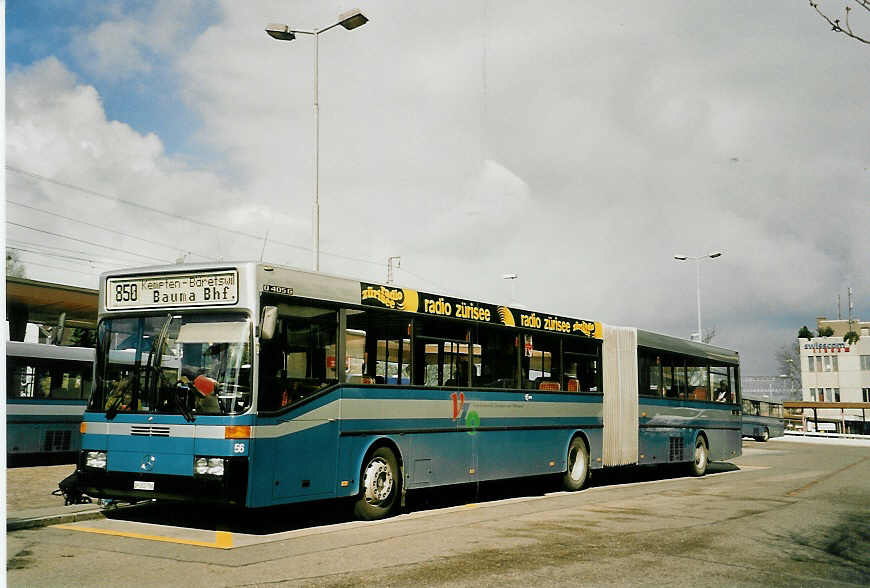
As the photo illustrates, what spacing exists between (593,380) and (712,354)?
6834 mm

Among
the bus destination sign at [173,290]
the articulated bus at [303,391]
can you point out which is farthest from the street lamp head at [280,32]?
the bus destination sign at [173,290]

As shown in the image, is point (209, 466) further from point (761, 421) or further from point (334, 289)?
point (761, 421)

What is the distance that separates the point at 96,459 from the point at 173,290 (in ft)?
7.60

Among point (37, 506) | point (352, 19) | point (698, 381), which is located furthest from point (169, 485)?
point (698, 381)

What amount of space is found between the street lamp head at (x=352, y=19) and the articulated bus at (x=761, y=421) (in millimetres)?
36014

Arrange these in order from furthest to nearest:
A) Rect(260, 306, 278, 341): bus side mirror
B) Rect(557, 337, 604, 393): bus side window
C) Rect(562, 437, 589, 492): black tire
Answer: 1. Rect(557, 337, 604, 393): bus side window
2. Rect(562, 437, 589, 492): black tire
3. Rect(260, 306, 278, 341): bus side mirror

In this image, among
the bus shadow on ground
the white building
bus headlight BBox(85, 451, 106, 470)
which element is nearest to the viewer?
bus headlight BBox(85, 451, 106, 470)

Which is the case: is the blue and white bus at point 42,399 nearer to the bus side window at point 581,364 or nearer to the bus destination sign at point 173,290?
the bus destination sign at point 173,290

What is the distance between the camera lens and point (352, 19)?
18766mm

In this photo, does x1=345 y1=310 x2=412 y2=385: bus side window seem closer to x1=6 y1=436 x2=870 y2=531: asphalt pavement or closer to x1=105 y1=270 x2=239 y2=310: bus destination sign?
x1=105 y1=270 x2=239 y2=310: bus destination sign

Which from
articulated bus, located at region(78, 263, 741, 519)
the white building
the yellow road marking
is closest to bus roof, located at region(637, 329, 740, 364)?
articulated bus, located at region(78, 263, 741, 519)

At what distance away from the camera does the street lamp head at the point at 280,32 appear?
1905cm

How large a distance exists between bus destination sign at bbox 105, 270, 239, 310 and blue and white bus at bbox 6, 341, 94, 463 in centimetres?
1084

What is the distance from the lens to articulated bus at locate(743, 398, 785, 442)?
48.5 meters
